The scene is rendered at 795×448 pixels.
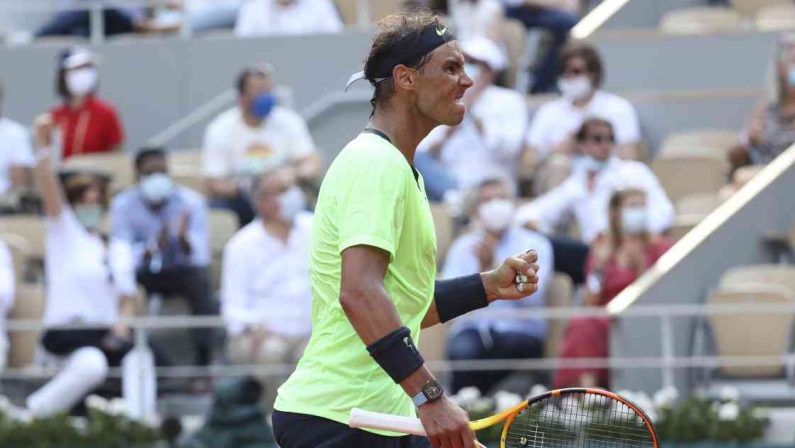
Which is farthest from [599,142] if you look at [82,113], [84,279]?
[82,113]

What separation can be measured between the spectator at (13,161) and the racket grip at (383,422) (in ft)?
27.6

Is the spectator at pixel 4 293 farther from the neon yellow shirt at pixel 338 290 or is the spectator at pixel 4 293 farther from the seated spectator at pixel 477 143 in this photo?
the neon yellow shirt at pixel 338 290

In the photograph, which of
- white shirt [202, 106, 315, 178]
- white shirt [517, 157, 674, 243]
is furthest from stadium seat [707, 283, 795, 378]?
white shirt [202, 106, 315, 178]

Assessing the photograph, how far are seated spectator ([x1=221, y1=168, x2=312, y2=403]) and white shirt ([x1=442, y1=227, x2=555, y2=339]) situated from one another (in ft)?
2.84

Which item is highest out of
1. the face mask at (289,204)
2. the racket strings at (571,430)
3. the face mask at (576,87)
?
the face mask at (576,87)

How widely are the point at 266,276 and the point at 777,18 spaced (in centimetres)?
492

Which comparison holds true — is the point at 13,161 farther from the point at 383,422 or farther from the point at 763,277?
the point at 383,422

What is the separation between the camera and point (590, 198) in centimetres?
1075

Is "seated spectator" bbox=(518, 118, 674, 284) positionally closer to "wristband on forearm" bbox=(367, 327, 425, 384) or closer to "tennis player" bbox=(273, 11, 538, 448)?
"tennis player" bbox=(273, 11, 538, 448)

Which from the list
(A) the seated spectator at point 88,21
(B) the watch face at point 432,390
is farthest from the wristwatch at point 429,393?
(A) the seated spectator at point 88,21

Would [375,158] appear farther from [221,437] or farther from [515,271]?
[221,437]

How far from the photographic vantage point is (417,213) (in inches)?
175

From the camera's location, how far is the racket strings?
4.53 metres

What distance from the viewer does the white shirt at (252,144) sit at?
11.5 metres
